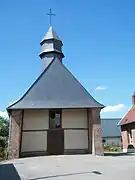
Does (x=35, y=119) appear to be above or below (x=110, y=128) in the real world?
above

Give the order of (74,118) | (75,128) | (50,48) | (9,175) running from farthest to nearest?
(50,48)
(74,118)
(75,128)
(9,175)

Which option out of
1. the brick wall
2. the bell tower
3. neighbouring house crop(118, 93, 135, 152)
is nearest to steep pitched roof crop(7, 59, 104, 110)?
the brick wall

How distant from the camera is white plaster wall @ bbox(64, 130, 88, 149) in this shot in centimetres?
1866

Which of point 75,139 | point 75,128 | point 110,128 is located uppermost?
point 110,128

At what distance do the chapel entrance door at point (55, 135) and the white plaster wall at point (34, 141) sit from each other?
15.9 inches

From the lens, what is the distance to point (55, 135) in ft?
61.2

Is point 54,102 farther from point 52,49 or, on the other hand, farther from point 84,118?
point 52,49

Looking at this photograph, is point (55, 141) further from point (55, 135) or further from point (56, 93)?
point (56, 93)

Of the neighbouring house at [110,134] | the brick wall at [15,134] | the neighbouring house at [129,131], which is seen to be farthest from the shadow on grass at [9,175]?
the neighbouring house at [110,134]

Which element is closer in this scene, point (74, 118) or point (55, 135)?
point (55, 135)

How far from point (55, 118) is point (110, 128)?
30253 millimetres

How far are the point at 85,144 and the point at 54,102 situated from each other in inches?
171

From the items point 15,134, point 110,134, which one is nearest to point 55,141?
point 15,134

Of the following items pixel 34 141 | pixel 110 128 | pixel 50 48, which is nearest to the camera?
pixel 34 141
